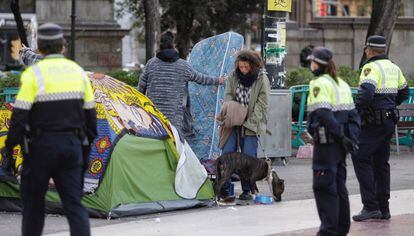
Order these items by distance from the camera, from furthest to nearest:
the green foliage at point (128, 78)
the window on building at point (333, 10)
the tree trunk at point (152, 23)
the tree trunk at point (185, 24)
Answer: the window on building at point (333, 10)
the tree trunk at point (185, 24)
the tree trunk at point (152, 23)
the green foliage at point (128, 78)

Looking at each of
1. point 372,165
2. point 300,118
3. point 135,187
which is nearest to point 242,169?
point 135,187

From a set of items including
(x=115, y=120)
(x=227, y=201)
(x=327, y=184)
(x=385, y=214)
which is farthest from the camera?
(x=227, y=201)

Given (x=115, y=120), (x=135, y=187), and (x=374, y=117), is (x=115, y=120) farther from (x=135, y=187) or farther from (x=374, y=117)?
(x=374, y=117)

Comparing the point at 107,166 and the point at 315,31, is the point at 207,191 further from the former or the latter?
the point at 315,31

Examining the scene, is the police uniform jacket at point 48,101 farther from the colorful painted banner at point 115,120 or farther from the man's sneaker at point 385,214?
the man's sneaker at point 385,214

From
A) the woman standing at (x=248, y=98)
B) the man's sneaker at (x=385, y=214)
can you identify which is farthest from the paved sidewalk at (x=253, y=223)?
the woman standing at (x=248, y=98)

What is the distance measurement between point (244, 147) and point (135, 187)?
143cm

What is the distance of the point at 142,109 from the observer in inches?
411

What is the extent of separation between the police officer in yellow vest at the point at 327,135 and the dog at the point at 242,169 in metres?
2.38

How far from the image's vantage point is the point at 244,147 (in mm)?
10758

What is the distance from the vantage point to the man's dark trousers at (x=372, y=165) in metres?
9.52

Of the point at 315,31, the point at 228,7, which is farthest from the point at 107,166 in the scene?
the point at 315,31

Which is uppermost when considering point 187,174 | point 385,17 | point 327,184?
point 385,17

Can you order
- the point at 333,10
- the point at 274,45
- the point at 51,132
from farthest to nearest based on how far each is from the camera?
the point at 333,10
the point at 274,45
the point at 51,132
